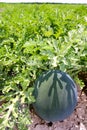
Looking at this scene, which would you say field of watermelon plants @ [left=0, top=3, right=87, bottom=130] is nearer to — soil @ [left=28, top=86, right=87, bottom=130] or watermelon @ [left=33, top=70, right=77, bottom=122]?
watermelon @ [left=33, top=70, right=77, bottom=122]

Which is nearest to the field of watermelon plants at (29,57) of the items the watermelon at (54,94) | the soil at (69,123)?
the watermelon at (54,94)

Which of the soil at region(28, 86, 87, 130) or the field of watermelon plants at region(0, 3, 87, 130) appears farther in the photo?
the soil at region(28, 86, 87, 130)

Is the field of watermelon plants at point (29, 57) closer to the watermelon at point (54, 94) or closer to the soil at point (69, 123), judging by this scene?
the watermelon at point (54, 94)

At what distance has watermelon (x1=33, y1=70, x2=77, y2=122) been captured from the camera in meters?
2.57

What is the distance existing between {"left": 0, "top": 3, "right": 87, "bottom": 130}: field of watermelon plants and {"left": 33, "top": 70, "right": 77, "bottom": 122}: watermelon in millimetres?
84

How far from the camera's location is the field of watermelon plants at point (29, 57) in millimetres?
2480

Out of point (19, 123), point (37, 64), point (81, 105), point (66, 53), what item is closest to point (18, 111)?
point (19, 123)

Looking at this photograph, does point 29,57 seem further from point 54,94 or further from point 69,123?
point 69,123

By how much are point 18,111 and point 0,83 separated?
391mm

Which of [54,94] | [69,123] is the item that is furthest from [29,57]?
[69,123]

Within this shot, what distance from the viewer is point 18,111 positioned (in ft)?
8.41

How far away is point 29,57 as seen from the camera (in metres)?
2.87

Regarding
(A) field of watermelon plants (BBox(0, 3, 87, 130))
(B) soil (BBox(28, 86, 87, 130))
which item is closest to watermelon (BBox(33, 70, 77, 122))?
(A) field of watermelon plants (BBox(0, 3, 87, 130))

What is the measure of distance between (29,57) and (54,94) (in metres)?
0.46
